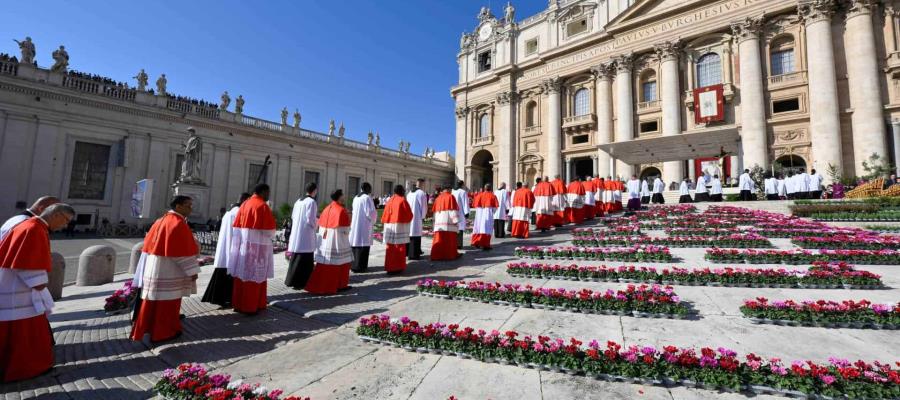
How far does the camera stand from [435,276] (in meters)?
7.22

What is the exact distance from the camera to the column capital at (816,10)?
73.4 feet

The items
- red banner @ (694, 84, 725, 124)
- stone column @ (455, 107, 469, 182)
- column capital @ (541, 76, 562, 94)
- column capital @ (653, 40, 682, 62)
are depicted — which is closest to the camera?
red banner @ (694, 84, 725, 124)

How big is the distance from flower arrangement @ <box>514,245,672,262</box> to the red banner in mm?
23277

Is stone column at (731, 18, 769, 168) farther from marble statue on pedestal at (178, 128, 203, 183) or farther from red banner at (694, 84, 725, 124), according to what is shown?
marble statue on pedestal at (178, 128, 203, 183)

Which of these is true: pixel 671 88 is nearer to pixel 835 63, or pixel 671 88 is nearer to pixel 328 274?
pixel 835 63

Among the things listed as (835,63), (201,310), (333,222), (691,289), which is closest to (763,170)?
(835,63)


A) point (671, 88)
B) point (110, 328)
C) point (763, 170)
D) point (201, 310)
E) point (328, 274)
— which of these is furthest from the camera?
point (671, 88)

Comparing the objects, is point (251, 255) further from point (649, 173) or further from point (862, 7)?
point (862, 7)

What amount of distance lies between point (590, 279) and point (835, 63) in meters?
29.0

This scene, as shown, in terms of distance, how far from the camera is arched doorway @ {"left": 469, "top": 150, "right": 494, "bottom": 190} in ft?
142

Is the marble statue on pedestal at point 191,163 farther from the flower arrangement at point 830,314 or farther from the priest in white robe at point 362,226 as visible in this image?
the flower arrangement at point 830,314

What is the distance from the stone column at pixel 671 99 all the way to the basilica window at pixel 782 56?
563 cm

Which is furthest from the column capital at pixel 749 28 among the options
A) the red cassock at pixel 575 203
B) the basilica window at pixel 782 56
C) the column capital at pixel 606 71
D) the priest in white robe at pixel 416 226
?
the priest in white robe at pixel 416 226

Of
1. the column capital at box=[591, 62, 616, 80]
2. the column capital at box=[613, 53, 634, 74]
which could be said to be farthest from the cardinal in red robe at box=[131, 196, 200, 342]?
the column capital at box=[591, 62, 616, 80]
